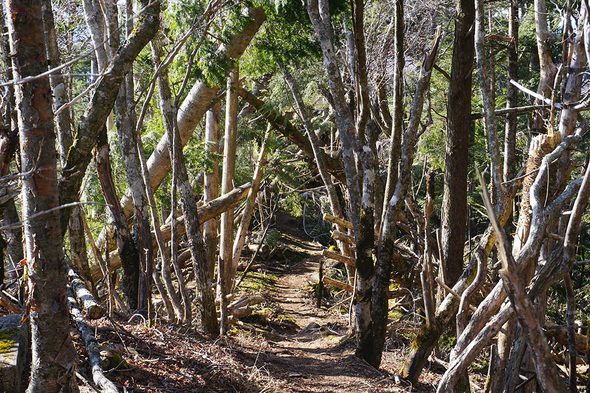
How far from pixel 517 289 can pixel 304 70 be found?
1203 cm

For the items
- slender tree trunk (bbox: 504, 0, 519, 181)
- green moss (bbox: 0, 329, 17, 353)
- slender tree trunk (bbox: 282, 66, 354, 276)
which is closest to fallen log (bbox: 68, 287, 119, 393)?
green moss (bbox: 0, 329, 17, 353)

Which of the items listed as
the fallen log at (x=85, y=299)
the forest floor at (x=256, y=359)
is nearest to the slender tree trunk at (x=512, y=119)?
the forest floor at (x=256, y=359)

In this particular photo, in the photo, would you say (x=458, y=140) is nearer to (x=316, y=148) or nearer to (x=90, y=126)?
(x=316, y=148)

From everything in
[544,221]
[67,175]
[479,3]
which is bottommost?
[544,221]

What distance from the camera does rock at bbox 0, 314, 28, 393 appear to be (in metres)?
3.62

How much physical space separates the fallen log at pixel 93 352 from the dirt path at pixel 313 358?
2359mm

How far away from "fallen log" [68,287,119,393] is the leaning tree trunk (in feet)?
1.78

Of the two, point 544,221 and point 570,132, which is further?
point 570,132

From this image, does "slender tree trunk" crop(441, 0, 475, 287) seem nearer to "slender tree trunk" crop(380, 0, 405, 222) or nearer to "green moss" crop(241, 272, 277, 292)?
"slender tree trunk" crop(380, 0, 405, 222)

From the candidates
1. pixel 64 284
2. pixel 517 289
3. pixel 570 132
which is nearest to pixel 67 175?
pixel 64 284

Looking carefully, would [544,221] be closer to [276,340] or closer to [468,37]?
[468,37]

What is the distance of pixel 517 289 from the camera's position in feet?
11.1

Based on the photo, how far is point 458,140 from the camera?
30.8ft

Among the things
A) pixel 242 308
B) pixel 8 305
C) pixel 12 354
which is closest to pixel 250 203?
pixel 242 308
